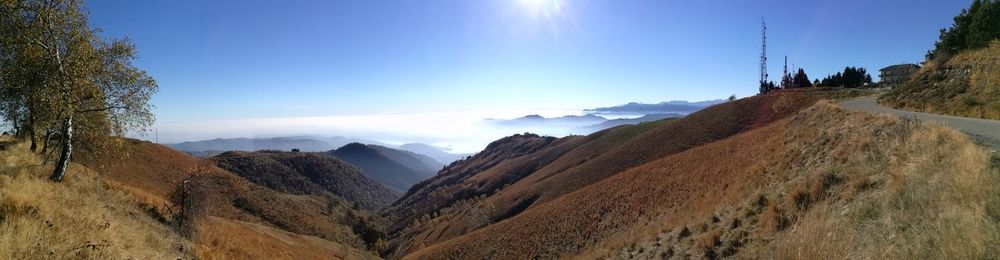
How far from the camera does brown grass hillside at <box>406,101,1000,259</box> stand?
5.75 meters

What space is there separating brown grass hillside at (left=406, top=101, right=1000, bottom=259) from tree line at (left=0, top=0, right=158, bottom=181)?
67.7 feet

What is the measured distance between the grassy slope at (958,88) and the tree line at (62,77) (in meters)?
35.5

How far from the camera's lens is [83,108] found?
15.9 m

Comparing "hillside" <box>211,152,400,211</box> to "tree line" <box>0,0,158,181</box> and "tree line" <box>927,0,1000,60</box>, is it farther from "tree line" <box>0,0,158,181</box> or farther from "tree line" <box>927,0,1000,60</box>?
"tree line" <box>927,0,1000,60</box>

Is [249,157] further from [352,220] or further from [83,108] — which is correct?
[83,108]

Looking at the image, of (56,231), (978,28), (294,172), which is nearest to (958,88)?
(978,28)

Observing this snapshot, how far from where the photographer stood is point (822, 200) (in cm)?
1095

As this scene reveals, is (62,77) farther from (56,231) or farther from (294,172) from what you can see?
(294,172)

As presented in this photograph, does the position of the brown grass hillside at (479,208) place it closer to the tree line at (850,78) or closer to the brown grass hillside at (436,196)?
the brown grass hillside at (436,196)

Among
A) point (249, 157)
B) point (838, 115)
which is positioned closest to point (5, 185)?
point (838, 115)

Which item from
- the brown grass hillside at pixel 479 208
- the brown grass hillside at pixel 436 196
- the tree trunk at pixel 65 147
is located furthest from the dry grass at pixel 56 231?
the brown grass hillside at pixel 436 196

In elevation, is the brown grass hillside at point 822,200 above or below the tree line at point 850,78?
below

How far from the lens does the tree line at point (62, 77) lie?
46.9 feet

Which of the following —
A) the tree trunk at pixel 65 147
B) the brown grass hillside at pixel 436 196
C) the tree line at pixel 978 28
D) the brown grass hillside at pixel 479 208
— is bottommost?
the brown grass hillside at pixel 436 196
